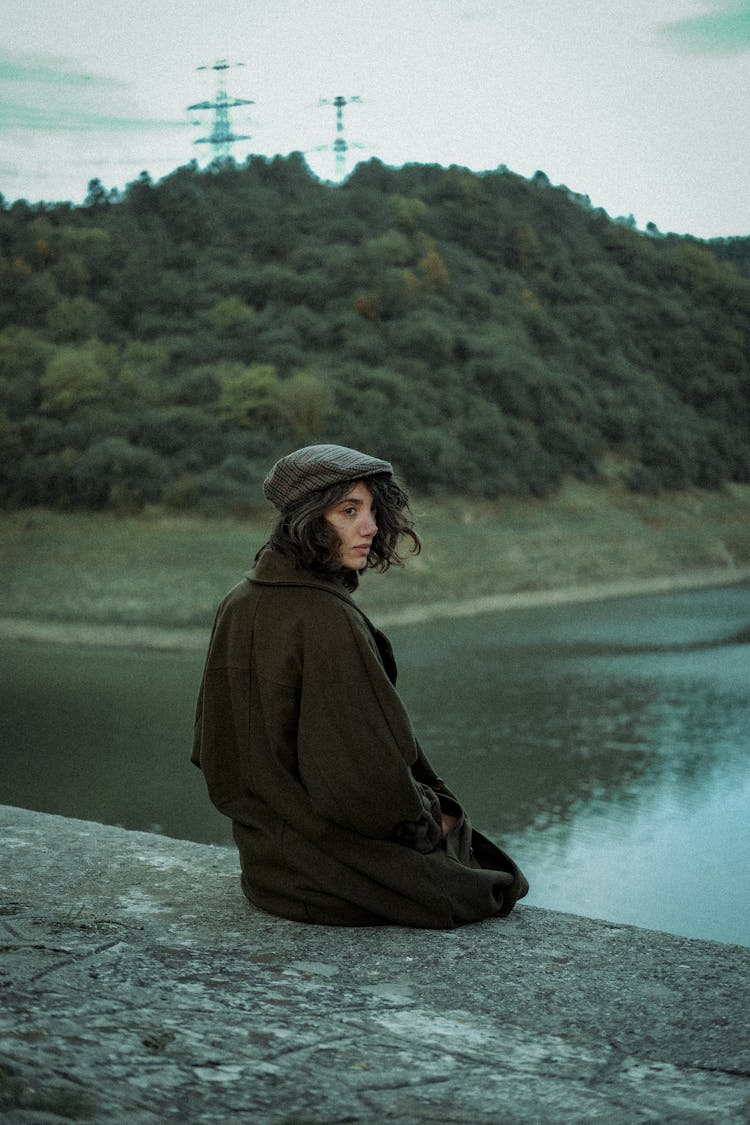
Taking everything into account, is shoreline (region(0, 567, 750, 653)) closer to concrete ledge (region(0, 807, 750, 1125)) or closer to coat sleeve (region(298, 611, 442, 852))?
concrete ledge (region(0, 807, 750, 1125))

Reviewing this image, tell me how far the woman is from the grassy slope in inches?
500

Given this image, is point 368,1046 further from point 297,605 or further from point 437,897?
point 297,605

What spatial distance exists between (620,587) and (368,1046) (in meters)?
19.7

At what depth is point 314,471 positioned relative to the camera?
7.92 ft

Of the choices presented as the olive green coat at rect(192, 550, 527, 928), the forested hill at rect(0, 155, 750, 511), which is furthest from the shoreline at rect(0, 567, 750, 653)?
the olive green coat at rect(192, 550, 527, 928)

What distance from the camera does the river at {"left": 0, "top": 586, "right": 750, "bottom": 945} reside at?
9.27 metres

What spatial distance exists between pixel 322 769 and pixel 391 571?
54.0 ft

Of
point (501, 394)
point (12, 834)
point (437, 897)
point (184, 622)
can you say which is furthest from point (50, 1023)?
point (501, 394)

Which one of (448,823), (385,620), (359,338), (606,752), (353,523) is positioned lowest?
(606,752)

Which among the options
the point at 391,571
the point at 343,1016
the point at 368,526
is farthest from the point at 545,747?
the point at 343,1016

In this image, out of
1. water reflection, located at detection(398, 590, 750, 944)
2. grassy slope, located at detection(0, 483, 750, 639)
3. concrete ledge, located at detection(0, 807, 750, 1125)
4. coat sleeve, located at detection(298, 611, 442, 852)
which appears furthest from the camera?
grassy slope, located at detection(0, 483, 750, 639)

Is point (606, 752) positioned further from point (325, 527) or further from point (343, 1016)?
point (343, 1016)

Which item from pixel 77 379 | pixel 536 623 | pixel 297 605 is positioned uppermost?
pixel 77 379

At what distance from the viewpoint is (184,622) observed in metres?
16.9
